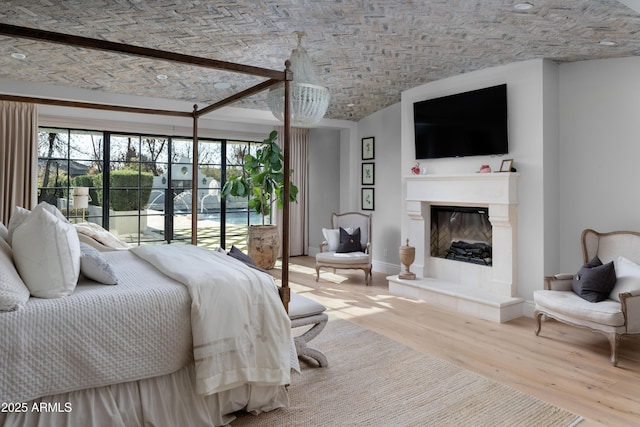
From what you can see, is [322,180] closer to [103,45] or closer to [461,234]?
[461,234]

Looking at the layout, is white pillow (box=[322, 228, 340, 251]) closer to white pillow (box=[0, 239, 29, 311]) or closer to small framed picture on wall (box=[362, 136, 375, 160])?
small framed picture on wall (box=[362, 136, 375, 160])

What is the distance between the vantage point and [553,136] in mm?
4340

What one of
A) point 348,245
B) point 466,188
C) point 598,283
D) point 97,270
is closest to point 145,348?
point 97,270

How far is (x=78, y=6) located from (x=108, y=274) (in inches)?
82.7

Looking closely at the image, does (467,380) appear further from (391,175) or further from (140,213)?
(140,213)

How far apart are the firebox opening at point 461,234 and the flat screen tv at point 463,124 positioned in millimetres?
686

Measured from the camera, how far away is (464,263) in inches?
197

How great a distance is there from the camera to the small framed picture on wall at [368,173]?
6773mm

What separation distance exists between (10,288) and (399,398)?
2.13 metres

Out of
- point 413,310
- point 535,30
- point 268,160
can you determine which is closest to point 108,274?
point 413,310

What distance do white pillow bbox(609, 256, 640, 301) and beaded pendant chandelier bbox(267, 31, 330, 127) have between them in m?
2.76

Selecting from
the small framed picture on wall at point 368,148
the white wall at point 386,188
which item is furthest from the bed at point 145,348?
the small framed picture on wall at point 368,148

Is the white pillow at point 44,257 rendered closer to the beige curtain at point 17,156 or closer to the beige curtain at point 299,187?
the beige curtain at point 17,156

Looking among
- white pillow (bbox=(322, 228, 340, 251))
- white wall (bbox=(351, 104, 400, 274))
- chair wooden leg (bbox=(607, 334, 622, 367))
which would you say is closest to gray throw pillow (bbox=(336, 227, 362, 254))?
white pillow (bbox=(322, 228, 340, 251))
